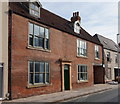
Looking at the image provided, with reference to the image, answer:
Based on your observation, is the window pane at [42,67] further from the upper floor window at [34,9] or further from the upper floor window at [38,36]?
the upper floor window at [34,9]

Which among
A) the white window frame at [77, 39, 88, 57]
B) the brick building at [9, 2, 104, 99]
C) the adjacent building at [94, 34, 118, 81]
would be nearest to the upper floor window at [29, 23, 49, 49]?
the brick building at [9, 2, 104, 99]

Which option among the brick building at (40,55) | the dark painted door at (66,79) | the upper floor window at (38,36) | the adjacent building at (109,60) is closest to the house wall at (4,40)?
the brick building at (40,55)

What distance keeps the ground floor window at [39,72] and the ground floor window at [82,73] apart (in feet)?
22.2

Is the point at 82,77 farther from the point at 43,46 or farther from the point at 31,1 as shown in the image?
the point at 31,1

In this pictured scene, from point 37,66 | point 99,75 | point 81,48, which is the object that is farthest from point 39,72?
point 99,75

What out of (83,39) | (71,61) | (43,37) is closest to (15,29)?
(43,37)

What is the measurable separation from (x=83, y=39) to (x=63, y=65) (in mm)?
6675

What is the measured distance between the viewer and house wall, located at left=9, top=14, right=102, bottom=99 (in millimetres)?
15336

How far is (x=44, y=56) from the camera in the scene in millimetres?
18609

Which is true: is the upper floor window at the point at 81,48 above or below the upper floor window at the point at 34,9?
below

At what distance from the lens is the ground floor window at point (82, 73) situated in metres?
25.0

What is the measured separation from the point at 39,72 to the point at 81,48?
959cm

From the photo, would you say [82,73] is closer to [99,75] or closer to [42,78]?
[42,78]

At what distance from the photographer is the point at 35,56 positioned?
17500 millimetres
